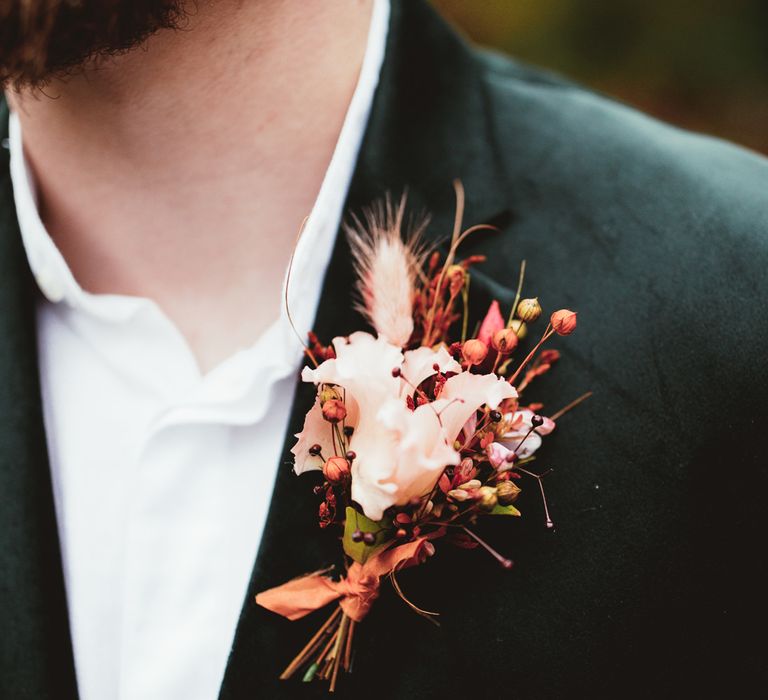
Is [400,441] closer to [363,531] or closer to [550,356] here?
[363,531]

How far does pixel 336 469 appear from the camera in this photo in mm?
915

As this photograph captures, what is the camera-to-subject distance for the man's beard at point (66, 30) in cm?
99

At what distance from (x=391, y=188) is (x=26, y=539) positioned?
3.04 ft

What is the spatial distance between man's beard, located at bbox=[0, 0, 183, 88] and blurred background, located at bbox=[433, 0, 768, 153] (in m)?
3.77

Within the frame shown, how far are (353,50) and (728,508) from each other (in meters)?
1.08

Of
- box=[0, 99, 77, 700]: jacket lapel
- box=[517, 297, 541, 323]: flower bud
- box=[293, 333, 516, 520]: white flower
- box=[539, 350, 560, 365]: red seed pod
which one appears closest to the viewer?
box=[293, 333, 516, 520]: white flower

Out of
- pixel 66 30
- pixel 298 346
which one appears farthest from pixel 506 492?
pixel 66 30

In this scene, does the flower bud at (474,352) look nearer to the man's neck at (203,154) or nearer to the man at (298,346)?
the man at (298,346)

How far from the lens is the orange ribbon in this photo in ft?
3.17

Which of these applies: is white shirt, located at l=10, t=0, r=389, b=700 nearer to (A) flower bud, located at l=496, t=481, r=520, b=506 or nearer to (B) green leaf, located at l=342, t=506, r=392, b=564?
(B) green leaf, located at l=342, t=506, r=392, b=564

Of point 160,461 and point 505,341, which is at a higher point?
point 505,341

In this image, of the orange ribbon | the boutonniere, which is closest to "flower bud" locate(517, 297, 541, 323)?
the boutonniere

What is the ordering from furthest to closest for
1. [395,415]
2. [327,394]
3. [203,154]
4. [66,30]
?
1. [203,154]
2. [66,30]
3. [327,394]
4. [395,415]

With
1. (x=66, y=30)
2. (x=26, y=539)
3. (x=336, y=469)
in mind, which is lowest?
(x=26, y=539)
